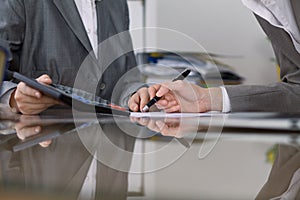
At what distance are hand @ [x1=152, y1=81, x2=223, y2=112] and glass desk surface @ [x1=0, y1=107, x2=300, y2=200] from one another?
1.11 feet

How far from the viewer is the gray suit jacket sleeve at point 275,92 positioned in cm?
116

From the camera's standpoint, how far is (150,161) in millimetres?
435

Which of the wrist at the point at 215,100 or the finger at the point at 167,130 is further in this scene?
the wrist at the point at 215,100

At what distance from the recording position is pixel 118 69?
1589mm

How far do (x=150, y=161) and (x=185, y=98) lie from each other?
690 millimetres

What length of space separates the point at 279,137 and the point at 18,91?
2.00 feet

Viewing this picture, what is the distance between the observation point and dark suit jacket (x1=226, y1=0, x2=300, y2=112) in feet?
3.82

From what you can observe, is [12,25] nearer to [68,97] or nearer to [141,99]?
[141,99]

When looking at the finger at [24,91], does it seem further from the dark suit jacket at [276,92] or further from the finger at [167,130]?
the dark suit jacket at [276,92]

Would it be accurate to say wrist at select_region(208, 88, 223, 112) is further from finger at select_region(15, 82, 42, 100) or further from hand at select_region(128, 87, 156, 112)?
finger at select_region(15, 82, 42, 100)

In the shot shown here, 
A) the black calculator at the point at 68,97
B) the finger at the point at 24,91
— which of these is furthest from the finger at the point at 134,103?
the finger at the point at 24,91

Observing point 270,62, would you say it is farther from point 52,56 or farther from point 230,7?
point 52,56

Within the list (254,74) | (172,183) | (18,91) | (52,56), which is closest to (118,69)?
(52,56)

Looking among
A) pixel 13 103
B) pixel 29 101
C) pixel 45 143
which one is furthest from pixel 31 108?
pixel 45 143
